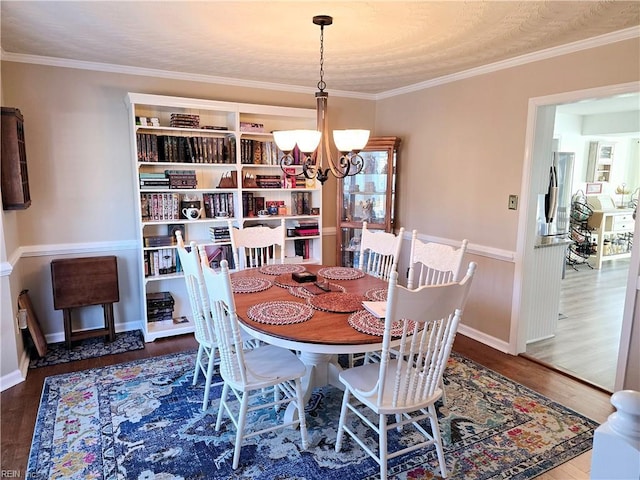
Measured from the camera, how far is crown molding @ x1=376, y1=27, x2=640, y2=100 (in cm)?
260

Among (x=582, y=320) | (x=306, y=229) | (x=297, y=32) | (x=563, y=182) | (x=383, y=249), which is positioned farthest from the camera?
(x=563, y=182)

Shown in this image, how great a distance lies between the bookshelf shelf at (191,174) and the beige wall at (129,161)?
9.4 inches

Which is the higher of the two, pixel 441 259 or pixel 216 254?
pixel 441 259

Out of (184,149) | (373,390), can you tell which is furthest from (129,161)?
(373,390)

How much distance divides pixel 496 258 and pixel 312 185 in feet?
6.33

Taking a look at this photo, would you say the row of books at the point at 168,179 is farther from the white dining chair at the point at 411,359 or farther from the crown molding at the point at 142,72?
the white dining chair at the point at 411,359

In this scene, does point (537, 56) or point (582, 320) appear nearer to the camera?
point (537, 56)

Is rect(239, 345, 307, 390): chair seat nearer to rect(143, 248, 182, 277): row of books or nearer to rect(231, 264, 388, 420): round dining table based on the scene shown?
rect(231, 264, 388, 420): round dining table

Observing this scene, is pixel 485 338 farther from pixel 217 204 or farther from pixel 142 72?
pixel 142 72

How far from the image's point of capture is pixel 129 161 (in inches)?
145

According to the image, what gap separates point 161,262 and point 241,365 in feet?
6.90

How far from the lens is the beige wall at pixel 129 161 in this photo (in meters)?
3.30

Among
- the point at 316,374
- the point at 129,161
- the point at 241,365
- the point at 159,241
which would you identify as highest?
the point at 129,161

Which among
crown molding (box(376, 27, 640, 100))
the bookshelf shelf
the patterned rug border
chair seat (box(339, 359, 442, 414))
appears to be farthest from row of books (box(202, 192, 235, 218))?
chair seat (box(339, 359, 442, 414))
